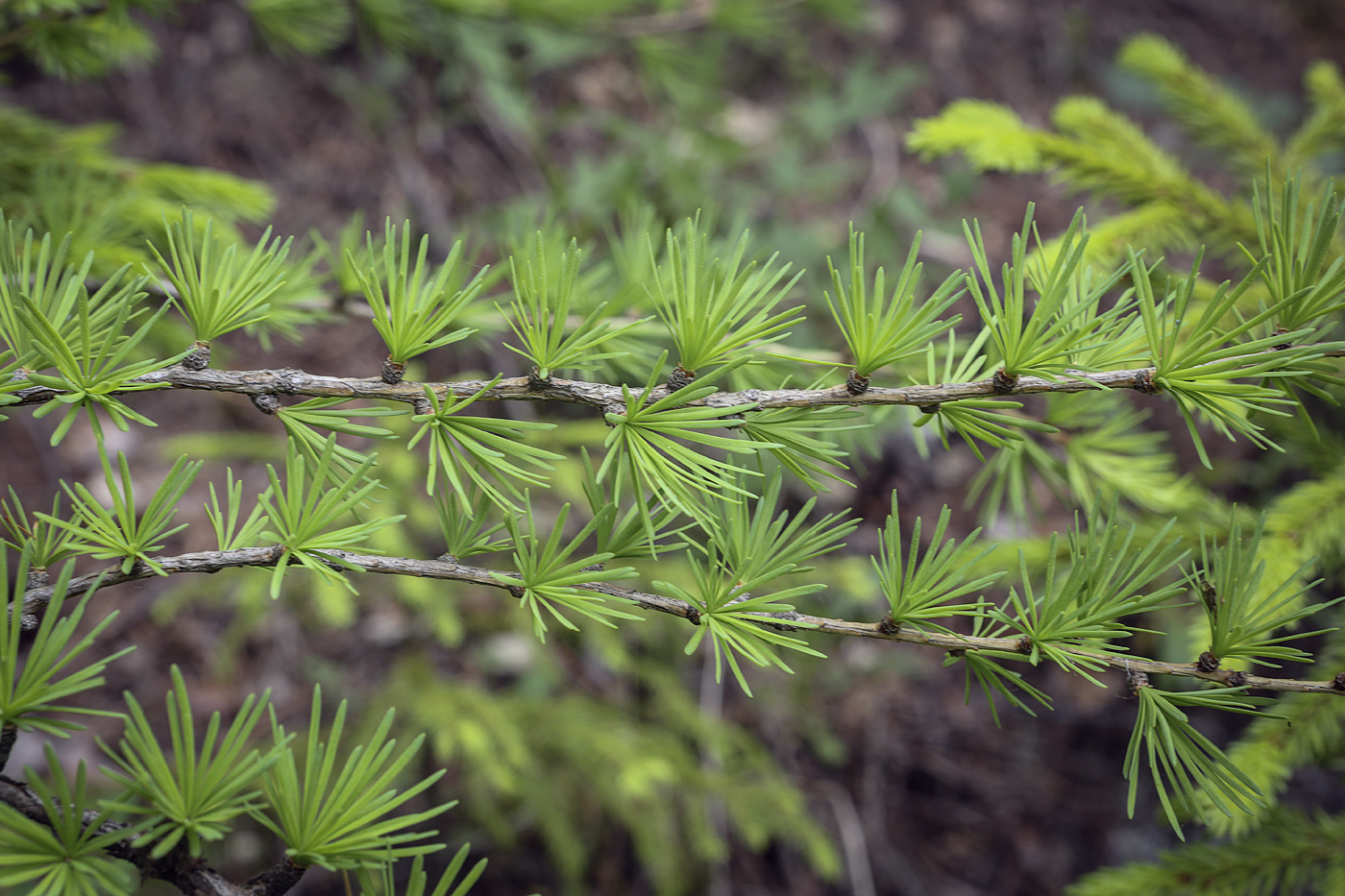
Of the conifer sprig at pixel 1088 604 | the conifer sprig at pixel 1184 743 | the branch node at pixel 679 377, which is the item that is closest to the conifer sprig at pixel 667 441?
the branch node at pixel 679 377

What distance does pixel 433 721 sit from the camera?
153cm

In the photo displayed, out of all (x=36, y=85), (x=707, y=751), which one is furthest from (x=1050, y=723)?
(x=36, y=85)

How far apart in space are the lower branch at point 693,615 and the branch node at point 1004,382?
0.64 ft

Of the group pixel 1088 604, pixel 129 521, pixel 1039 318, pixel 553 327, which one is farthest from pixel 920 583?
pixel 129 521

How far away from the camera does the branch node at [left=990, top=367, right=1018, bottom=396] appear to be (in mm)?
549

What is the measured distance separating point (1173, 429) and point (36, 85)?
3.83 meters

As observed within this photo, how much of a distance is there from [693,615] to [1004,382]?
0.30 metres

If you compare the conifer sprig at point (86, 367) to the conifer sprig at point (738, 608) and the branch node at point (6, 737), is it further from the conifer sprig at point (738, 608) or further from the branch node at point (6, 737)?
the conifer sprig at point (738, 608)

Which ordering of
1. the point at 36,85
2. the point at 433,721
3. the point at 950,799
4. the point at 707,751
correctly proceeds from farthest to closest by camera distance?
the point at 36,85 → the point at 950,799 → the point at 707,751 → the point at 433,721

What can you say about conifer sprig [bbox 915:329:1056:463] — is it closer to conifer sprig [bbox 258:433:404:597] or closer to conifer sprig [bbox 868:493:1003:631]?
conifer sprig [bbox 868:493:1003:631]

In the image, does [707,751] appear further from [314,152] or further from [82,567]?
[314,152]

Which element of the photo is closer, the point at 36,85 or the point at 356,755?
the point at 356,755

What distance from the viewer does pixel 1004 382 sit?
0.55 m

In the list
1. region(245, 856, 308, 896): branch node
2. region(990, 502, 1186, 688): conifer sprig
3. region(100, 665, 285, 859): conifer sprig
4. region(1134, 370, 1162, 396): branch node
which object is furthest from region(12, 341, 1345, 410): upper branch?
region(245, 856, 308, 896): branch node
